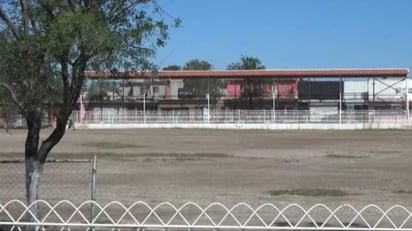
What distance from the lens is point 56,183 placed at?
66.6 ft

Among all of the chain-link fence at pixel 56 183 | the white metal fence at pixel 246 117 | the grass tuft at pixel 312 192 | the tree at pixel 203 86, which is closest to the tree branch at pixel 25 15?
the chain-link fence at pixel 56 183

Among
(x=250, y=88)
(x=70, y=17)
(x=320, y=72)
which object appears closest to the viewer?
(x=70, y=17)

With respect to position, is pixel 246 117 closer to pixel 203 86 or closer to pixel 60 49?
pixel 203 86

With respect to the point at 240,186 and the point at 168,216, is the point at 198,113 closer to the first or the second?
the point at 240,186

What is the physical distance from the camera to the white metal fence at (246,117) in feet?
314

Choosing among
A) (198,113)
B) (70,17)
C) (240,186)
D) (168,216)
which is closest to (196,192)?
(240,186)

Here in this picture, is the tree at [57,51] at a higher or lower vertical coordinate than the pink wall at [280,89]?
lower

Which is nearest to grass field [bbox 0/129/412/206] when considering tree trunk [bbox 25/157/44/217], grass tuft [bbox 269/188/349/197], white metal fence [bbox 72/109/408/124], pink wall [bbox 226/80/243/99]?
grass tuft [bbox 269/188/349/197]

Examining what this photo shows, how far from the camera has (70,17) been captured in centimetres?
845

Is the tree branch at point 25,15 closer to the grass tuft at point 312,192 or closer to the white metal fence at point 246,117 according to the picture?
the grass tuft at point 312,192

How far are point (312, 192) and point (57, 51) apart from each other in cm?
1215

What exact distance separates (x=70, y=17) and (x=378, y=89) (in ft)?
345

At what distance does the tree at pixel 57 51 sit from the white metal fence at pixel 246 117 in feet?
280

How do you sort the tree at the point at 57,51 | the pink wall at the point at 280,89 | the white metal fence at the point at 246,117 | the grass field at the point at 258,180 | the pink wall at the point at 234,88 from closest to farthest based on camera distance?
the tree at the point at 57,51, the grass field at the point at 258,180, the white metal fence at the point at 246,117, the pink wall at the point at 280,89, the pink wall at the point at 234,88
